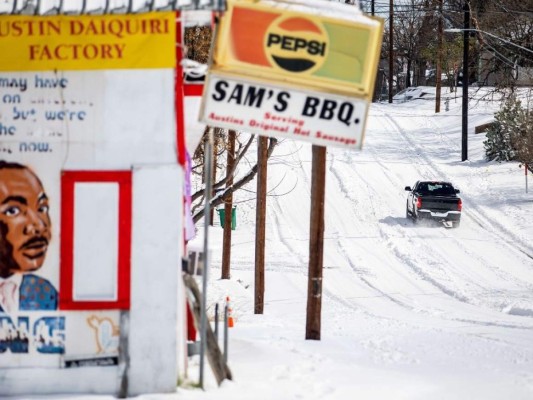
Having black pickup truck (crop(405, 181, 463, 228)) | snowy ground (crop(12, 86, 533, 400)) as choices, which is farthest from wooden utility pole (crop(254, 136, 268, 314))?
black pickup truck (crop(405, 181, 463, 228))

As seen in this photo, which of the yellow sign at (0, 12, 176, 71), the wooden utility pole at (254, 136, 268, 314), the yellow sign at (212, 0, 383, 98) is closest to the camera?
the yellow sign at (212, 0, 383, 98)

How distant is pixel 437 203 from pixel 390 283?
27.5 ft

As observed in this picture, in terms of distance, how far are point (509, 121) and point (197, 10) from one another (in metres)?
39.1

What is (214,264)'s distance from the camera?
31.8 meters

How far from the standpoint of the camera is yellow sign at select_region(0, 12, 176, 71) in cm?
899

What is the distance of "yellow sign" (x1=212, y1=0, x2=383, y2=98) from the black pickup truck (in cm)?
2609

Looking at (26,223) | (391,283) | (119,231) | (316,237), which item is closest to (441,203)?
(391,283)

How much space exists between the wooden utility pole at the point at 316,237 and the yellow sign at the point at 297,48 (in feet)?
17.7

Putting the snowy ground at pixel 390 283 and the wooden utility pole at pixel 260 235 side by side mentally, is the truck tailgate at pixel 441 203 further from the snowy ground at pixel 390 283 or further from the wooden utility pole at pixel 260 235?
the wooden utility pole at pixel 260 235

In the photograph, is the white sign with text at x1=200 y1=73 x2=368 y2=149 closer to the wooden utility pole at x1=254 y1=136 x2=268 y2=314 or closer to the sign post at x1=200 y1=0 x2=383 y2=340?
the sign post at x1=200 y1=0 x2=383 y2=340

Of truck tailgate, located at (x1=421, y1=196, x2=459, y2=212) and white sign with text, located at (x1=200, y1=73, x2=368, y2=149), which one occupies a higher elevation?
white sign with text, located at (x1=200, y1=73, x2=368, y2=149)

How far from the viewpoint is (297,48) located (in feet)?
29.3

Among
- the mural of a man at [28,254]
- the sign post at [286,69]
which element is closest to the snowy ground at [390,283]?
the mural of a man at [28,254]

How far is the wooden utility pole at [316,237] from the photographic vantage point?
14461 millimetres
